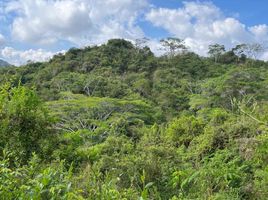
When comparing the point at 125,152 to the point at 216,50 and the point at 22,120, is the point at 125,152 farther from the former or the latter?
the point at 216,50

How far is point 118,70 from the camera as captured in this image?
41.6m

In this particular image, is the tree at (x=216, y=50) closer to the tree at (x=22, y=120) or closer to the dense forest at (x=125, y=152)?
the dense forest at (x=125, y=152)

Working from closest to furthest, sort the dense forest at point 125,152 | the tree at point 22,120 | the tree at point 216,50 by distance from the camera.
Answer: the dense forest at point 125,152 → the tree at point 22,120 → the tree at point 216,50

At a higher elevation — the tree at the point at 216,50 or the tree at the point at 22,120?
the tree at the point at 216,50

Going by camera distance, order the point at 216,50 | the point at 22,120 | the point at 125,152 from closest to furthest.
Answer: the point at 22,120 → the point at 125,152 → the point at 216,50

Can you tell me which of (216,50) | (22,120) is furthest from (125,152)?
(216,50)

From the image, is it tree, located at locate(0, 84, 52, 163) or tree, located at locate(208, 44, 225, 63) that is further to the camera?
tree, located at locate(208, 44, 225, 63)

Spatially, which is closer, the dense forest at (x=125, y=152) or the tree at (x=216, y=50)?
the dense forest at (x=125, y=152)

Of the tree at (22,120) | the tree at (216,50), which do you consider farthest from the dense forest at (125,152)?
the tree at (216,50)

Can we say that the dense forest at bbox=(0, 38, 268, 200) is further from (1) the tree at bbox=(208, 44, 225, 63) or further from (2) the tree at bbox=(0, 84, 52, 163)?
(1) the tree at bbox=(208, 44, 225, 63)

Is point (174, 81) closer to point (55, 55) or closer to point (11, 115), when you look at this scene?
point (55, 55)

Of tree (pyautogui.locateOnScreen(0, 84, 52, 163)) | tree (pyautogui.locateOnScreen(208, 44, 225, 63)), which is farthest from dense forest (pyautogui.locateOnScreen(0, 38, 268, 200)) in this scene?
tree (pyautogui.locateOnScreen(208, 44, 225, 63))

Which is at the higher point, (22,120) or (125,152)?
(22,120)

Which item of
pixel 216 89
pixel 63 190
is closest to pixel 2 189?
pixel 63 190
